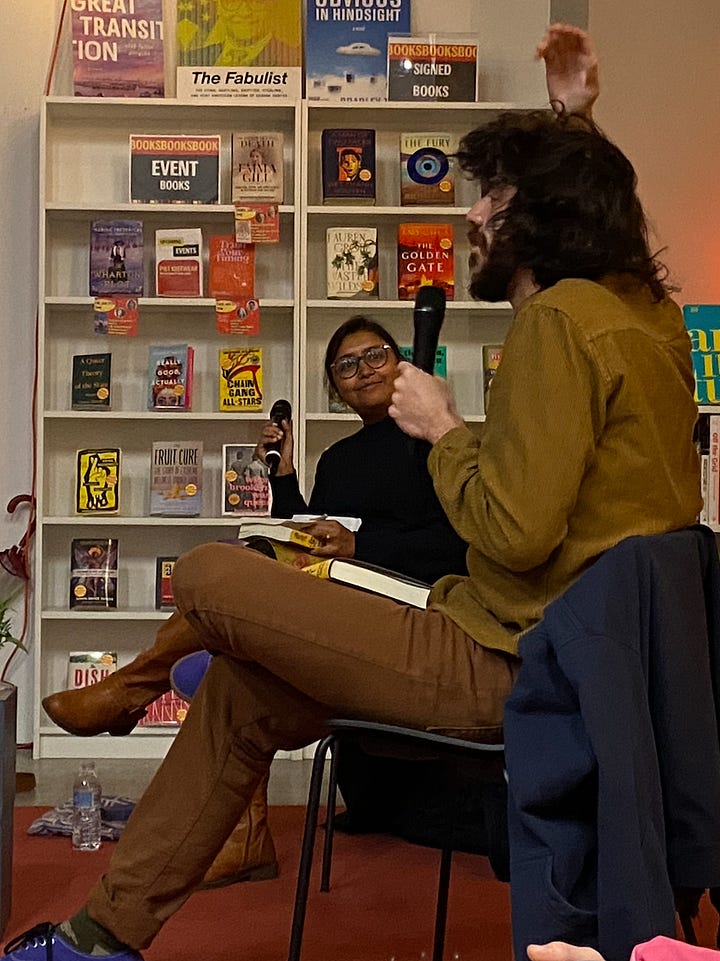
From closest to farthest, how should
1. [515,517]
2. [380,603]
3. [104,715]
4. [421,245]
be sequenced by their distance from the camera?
[515,517], [380,603], [104,715], [421,245]

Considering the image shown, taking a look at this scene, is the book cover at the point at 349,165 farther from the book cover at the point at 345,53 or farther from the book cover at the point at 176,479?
the book cover at the point at 176,479

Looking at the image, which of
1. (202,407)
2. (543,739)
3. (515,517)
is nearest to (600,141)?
(515,517)

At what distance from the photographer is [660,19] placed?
4.06 metres

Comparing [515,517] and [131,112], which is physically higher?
[131,112]

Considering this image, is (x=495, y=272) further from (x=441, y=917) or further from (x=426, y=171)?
(x=426, y=171)

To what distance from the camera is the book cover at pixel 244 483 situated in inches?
160

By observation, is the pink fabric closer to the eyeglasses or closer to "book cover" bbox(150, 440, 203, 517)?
the eyeglasses

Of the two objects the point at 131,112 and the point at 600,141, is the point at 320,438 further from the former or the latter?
the point at 600,141

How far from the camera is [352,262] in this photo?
4.06 m

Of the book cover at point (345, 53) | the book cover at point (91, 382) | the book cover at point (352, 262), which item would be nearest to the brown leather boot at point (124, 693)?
the book cover at point (91, 382)

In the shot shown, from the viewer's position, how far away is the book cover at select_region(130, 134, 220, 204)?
13.2ft

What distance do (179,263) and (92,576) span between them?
3.48 feet

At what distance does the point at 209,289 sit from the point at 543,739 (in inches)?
119

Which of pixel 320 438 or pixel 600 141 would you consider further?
pixel 320 438
